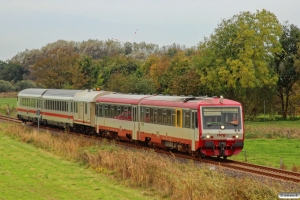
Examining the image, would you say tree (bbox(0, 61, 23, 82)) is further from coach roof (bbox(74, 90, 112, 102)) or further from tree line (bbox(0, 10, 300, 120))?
coach roof (bbox(74, 90, 112, 102))

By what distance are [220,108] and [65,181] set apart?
28.3 ft

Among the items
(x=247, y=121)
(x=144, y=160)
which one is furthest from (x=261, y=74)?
(x=144, y=160)

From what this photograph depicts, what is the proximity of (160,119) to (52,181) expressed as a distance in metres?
10.1

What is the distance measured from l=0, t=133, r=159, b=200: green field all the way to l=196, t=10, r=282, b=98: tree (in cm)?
4017

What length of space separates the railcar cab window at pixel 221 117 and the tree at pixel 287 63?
4735 cm

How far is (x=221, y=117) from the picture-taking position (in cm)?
2703

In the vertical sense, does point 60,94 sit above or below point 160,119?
above

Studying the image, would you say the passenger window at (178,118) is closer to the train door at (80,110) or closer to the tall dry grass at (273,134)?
the train door at (80,110)

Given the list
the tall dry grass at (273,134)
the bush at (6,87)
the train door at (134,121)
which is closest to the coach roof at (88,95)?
the train door at (134,121)

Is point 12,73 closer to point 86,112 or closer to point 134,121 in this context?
point 86,112

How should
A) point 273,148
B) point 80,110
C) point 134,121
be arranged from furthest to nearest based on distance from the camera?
point 80,110 < point 273,148 < point 134,121

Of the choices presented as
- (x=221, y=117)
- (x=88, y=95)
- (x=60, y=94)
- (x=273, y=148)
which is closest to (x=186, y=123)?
(x=221, y=117)

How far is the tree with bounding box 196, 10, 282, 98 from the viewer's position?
219 ft

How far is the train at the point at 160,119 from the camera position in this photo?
26.8 metres
